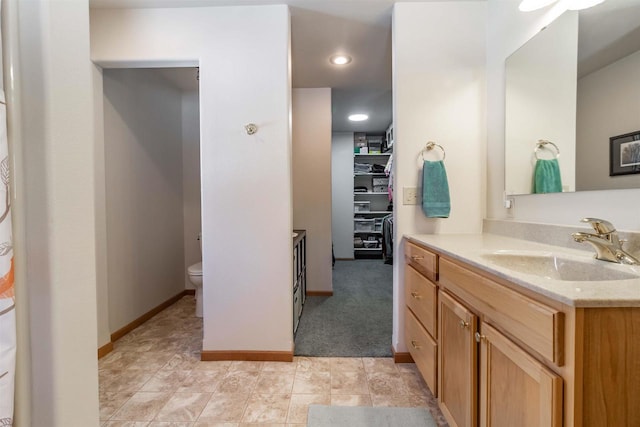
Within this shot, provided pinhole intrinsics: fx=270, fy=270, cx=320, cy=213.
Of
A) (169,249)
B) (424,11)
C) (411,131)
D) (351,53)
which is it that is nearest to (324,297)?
(169,249)

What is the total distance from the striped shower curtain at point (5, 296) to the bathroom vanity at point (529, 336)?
3.90 feet

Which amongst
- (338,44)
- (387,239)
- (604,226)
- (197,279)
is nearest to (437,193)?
(604,226)

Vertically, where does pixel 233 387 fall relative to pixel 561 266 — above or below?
below

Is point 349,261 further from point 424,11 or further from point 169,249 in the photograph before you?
point 424,11

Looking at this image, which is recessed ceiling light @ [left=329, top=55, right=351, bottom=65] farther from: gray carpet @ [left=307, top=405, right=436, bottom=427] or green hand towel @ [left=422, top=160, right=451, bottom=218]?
gray carpet @ [left=307, top=405, right=436, bottom=427]

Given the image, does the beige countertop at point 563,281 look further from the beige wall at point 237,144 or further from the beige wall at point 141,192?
the beige wall at point 141,192

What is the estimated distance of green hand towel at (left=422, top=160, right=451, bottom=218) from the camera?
172cm

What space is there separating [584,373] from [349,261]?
4.35m

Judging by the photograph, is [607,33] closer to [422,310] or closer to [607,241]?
[607,241]

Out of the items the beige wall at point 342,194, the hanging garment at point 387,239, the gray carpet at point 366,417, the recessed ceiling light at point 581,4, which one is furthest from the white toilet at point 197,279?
the hanging garment at point 387,239

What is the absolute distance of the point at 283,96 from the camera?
1.81 m

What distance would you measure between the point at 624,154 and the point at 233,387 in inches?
84.5

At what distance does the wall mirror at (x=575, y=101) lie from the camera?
3.34ft

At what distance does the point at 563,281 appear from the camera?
71 centimetres
